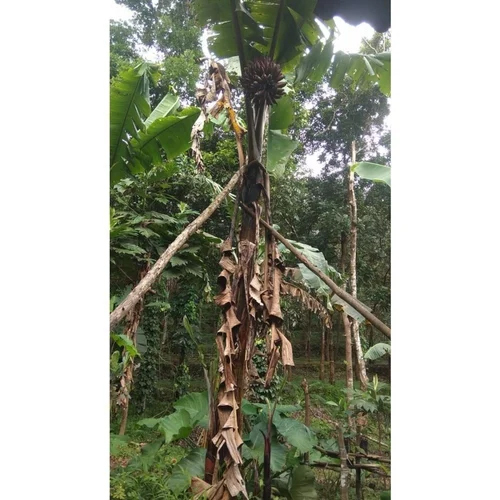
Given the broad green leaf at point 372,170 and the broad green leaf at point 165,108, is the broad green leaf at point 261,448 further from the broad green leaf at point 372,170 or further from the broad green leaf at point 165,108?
the broad green leaf at point 165,108

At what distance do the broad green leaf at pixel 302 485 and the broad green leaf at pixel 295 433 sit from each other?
0.06 m

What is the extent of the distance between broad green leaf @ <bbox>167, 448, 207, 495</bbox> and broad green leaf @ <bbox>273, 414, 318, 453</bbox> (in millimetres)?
242

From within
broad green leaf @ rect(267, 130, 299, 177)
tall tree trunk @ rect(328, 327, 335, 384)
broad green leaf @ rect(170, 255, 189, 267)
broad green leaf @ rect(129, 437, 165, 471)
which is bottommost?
tall tree trunk @ rect(328, 327, 335, 384)

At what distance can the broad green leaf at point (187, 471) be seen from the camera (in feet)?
3.69

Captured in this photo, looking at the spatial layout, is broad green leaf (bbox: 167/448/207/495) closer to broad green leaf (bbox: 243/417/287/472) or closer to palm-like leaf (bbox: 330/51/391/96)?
broad green leaf (bbox: 243/417/287/472)

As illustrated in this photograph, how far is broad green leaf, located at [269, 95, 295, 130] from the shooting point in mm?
1365

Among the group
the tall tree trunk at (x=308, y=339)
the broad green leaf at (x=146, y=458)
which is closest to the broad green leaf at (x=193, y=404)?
the broad green leaf at (x=146, y=458)

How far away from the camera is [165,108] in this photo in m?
1.65

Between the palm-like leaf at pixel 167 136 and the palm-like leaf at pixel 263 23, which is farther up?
the palm-like leaf at pixel 263 23

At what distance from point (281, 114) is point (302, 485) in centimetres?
119

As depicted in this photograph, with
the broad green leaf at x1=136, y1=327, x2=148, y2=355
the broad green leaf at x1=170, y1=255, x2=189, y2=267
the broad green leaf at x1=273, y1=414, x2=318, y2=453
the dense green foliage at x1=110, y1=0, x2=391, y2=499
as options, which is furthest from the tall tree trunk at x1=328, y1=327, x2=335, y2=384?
the broad green leaf at x1=273, y1=414, x2=318, y2=453
